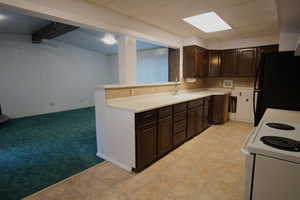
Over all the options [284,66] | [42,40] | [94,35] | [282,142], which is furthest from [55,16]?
[42,40]

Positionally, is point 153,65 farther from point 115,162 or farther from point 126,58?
point 115,162

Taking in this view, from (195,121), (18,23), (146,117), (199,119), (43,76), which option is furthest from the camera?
(43,76)

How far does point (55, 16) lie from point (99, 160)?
7.12ft

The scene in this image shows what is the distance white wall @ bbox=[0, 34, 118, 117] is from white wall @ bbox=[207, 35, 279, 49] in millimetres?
5198

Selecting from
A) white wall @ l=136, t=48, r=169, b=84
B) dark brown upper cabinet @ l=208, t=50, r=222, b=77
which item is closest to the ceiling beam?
white wall @ l=136, t=48, r=169, b=84

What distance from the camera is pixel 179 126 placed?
3.11m

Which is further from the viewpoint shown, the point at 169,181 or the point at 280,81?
the point at 280,81

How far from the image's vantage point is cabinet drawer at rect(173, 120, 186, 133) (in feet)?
9.81

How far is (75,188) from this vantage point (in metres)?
2.00

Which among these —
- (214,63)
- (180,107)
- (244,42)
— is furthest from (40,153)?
(244,42)

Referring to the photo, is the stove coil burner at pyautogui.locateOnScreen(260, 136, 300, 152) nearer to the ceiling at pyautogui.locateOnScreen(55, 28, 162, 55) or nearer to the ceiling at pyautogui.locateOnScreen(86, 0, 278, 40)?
the ceiling at pyautogui.locateOnScreen(86, 0, 278, 40)

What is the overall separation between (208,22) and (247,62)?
2.00 m

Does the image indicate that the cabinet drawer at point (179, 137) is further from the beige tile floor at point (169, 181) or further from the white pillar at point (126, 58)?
the white pillar at point (126, 58)

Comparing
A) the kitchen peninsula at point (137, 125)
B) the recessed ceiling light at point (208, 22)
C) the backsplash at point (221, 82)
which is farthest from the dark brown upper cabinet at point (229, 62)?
the kitchen peninsula at point (137, 125)
